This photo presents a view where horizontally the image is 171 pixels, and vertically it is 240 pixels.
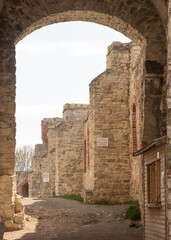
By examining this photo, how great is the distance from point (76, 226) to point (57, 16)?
4.92m

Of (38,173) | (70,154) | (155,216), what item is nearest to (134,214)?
(155,216)

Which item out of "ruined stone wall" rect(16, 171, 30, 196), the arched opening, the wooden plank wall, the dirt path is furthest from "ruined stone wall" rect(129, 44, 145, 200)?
the arched opening

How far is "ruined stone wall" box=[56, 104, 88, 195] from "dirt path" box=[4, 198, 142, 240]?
856 centimetres

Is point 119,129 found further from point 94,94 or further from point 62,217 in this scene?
point 62,217

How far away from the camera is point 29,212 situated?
500 inches

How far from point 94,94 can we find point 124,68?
59.9 inches

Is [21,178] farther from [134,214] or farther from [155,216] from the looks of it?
[155,216]

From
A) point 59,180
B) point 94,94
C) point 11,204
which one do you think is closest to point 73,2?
point 11,204

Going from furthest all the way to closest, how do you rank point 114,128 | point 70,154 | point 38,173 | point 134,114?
point 38,173 < point 70,154 < point 114,128 < point 134,114

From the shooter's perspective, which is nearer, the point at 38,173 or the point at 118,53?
the point at 118,53

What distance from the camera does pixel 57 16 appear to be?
10078 mm

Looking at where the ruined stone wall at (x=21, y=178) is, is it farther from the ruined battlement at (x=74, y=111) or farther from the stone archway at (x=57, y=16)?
the stone archway at (x=57, y=16)

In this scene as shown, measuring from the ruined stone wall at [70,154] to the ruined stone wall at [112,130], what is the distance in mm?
6222

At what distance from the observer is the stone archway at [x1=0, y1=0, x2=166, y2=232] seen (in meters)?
9.70
